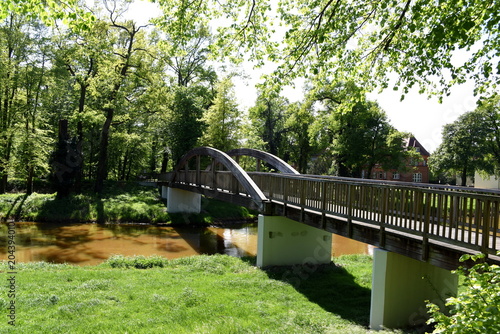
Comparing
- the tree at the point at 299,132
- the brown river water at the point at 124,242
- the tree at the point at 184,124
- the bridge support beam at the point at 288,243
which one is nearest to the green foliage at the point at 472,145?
the tree at the point at 299,132

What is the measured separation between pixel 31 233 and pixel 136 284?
11.2 meters

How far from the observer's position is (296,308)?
665 centimetres

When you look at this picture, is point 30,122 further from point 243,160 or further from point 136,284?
point 136,284

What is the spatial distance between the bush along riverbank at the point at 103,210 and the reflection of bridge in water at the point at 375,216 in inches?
317

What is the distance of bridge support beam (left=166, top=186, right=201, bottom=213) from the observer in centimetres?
2180

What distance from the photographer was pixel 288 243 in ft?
33.1

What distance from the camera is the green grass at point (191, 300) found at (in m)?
5.45

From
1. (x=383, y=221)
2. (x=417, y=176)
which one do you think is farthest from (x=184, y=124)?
(x=417, y=176)

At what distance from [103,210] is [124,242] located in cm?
614

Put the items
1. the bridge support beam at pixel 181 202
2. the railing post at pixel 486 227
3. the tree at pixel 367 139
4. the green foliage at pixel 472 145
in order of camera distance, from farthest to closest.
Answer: the green foliage at pixel 472 145
the tree at pixel 367 139
the bridge support beam at pixel 181 202
the railing post at pixel 486 227

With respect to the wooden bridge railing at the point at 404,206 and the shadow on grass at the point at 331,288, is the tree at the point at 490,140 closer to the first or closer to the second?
the wooden bridge railing at the point at 404,206

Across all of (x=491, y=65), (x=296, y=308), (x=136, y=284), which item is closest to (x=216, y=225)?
(x=136, y=284)

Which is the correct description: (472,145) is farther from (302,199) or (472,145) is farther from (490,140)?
(302,199)

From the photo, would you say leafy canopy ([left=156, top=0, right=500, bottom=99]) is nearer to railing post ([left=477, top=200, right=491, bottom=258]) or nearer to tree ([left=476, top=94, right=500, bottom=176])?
railing post ([left=477, top=200, right=491, bottom=258])
